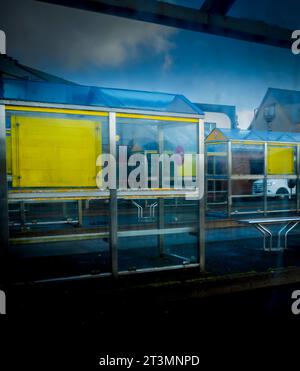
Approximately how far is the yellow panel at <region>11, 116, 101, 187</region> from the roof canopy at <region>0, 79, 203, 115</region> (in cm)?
25

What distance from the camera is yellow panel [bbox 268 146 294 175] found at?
36.6 ft

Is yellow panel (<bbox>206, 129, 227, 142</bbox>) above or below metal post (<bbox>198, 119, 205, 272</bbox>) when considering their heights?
above

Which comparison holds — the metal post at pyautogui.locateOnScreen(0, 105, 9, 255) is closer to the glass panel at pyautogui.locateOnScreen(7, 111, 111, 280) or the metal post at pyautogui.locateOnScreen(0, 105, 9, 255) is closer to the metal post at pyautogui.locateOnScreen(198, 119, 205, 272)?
the glass panel at pyautogui.locateOnScreen(7, 111, 111, 280)

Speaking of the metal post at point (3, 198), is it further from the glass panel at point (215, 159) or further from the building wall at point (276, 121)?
the building wall at point (276, 121)

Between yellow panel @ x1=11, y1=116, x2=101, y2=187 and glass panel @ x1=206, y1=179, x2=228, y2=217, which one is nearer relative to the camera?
yellow panel @ x1=11, y1=116, x2=101, y2=187

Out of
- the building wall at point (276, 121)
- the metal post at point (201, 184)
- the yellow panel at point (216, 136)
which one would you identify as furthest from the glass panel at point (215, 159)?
the building wall at point (276, 121)

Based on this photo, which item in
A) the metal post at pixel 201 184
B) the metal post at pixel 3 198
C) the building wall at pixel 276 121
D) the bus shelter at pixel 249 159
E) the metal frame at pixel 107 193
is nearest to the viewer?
the metal post at pixel 3 198

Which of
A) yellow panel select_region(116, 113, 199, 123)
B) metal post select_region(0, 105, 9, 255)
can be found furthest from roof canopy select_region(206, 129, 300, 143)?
metal post select_region(0, 105, 9, 255)

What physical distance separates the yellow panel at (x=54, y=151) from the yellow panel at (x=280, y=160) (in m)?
7.61

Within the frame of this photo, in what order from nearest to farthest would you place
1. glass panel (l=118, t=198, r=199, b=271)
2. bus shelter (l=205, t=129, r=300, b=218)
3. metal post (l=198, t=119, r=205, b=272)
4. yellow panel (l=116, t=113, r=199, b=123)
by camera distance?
1. yellow panel (l=116, t=113, r=199, b=123)
2. metal post (l=198, t=119, r=205, b=272)
3. glass panel (l=118, t=198, r=199, b=271)
4. bus shelter (l=205, t=129, r=300, b=218)

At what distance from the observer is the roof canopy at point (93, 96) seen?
14.0 feet

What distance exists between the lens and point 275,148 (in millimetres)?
11258

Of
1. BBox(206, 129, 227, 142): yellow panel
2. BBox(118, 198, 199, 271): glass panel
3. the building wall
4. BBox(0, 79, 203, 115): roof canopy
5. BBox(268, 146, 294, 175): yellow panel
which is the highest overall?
the building wall

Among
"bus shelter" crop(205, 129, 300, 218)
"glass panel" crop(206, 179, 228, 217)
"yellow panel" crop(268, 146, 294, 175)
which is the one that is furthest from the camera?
"glass panel" crop(206, 179, 228, 217)
